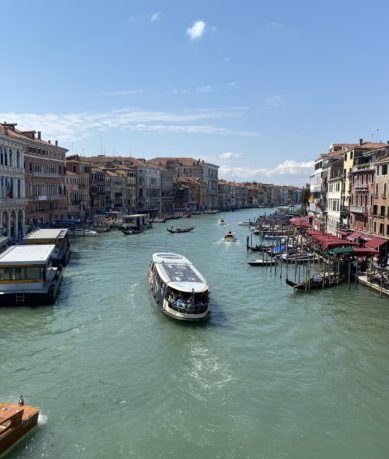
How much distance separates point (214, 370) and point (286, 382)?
6.45 ft

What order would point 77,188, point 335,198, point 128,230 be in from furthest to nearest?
point 77,188 → point 128,230 → point 335,198

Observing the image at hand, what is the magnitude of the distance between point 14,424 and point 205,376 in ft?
17.2

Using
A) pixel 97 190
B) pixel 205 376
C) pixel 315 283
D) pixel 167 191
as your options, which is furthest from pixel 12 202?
pixel 167 191

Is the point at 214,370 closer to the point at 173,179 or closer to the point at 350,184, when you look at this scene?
the point at 350,184

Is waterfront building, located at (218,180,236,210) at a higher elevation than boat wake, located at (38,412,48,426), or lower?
higher

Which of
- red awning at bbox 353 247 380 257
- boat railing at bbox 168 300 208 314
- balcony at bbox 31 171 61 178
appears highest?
balcony at bbox 31 171 61 178

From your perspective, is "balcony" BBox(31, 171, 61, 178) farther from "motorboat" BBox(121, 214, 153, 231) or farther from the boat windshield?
the boat windshield

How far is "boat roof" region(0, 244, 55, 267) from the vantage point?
786 inches

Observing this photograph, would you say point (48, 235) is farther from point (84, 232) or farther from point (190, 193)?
point (190, 193)

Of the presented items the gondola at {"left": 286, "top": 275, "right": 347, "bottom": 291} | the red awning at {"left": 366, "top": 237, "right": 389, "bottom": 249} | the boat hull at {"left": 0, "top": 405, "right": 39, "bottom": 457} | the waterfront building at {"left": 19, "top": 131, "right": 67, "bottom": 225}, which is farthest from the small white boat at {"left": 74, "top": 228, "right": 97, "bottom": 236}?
the boat hull at {"left": 0, "top": 405, "right": 39, "bottom": 457}

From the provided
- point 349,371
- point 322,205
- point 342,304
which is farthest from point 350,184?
point 349,371

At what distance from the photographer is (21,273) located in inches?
789

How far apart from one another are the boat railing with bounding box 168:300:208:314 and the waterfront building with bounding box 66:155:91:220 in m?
43.5

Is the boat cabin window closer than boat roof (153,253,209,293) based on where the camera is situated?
No
